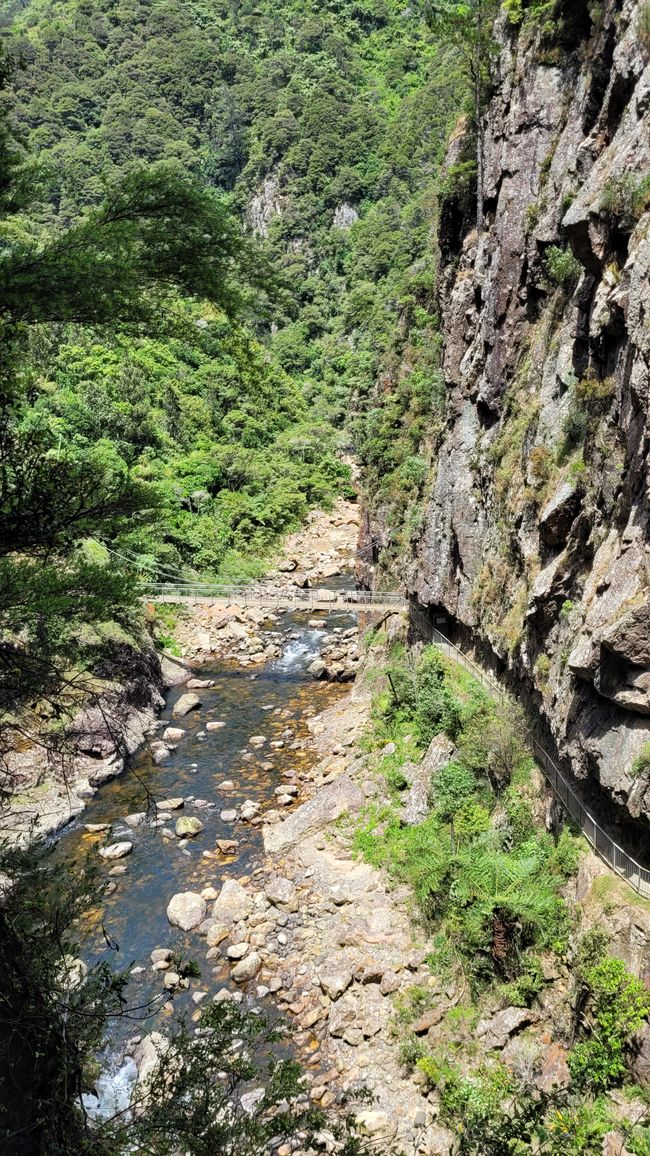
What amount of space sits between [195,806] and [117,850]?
2009 mm

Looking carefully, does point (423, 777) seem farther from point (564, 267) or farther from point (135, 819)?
point (564, 267)

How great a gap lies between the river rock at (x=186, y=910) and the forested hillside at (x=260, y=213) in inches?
241

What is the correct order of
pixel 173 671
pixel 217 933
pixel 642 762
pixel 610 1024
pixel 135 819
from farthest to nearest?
pixel 173 671
pixel 135 819
pixel 217 933
pixel 610 1024
pixel 642 762

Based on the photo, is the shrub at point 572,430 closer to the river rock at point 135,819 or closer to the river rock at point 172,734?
the river rock at point 135,819

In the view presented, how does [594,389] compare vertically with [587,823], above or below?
above

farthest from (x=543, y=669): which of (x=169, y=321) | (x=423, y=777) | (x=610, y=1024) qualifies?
(x=169, y=321)

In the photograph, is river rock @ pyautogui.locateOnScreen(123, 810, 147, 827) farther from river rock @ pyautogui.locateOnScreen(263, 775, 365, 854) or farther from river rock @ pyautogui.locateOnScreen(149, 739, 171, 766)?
river rock @ pyautogui.locateOnScreen(263, 775, 365, 854)

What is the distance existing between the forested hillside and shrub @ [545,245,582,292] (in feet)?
14.5

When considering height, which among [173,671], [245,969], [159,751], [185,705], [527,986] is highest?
[527,986]

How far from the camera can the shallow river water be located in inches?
407

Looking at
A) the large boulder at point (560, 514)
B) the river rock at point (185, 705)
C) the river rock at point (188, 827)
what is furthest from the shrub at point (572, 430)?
the river rock at point (185, 705)

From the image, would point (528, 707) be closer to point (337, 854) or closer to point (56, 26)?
point (337, 854)

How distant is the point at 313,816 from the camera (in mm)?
13406

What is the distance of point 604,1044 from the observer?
6.68 m
